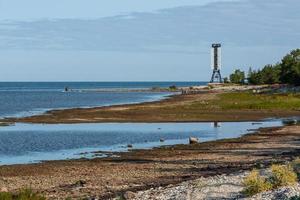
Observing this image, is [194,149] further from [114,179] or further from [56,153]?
[114,179]

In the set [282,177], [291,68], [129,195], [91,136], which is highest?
[291,68]

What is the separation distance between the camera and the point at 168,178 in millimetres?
21672

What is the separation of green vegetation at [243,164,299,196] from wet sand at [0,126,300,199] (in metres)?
3.73

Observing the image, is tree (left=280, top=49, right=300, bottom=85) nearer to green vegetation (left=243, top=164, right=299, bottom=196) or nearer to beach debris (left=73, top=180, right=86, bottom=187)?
beach debris (left=73, top=180, right=86, bottom=187)

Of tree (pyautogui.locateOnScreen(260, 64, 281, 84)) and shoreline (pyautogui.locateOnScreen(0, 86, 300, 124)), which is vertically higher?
tree (pyautogui.locateOnScreen(260, 64, 281, 84))

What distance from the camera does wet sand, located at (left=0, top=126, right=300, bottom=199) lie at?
795 inches

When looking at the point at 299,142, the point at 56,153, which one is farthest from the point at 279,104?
the point at 56,153

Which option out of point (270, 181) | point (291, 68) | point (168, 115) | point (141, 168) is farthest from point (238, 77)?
point (270, 181)

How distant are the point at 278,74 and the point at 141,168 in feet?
364

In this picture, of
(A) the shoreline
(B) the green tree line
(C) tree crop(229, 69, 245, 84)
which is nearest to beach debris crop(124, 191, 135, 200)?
(A) the shoreline

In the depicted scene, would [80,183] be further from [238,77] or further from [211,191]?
[238,77]

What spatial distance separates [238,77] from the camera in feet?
513

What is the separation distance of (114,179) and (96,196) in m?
3.36

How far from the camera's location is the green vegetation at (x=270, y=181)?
16.1 metres
